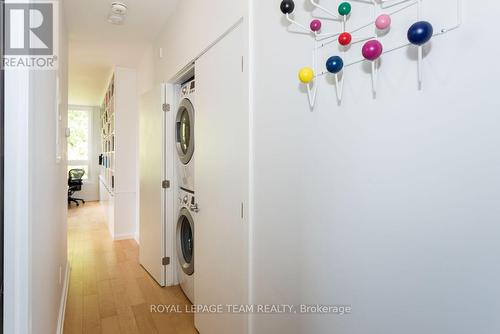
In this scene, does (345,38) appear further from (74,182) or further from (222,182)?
(74,182)

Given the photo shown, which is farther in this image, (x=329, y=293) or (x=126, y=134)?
(x=126, y=134)

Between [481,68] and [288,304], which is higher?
[481,68]

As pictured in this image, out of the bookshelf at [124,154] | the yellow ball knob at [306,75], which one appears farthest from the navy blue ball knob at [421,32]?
the bookshelf at [124,154]

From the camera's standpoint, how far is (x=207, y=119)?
6.70 ft

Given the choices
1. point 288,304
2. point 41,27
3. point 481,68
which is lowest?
point 288,304

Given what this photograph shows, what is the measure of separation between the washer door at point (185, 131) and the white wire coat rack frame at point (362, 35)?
1.54 metres

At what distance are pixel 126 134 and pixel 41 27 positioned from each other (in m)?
3.22

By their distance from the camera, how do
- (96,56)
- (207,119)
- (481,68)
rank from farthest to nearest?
1. (96,56)
2. (207,119)
3. (481,68)

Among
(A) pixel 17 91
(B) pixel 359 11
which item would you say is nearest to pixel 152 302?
(A) pixel 17 91

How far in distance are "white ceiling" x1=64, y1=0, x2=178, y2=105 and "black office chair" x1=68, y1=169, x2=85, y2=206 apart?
378cm

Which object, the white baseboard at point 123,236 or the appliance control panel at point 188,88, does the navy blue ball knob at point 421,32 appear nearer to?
the appliance control panel at point 188,88

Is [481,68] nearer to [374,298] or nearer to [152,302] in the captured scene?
[374,298]

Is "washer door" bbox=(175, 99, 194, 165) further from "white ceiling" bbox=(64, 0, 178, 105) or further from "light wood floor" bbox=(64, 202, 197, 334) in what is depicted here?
"light wood floor" bbox=(64, 202, 197, 334)

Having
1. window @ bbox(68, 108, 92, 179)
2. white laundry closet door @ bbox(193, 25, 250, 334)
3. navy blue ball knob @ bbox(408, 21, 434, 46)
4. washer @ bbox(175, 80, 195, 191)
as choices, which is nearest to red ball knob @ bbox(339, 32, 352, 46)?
navy blue ball knob @ bbox(408, 21, 434, 46)
